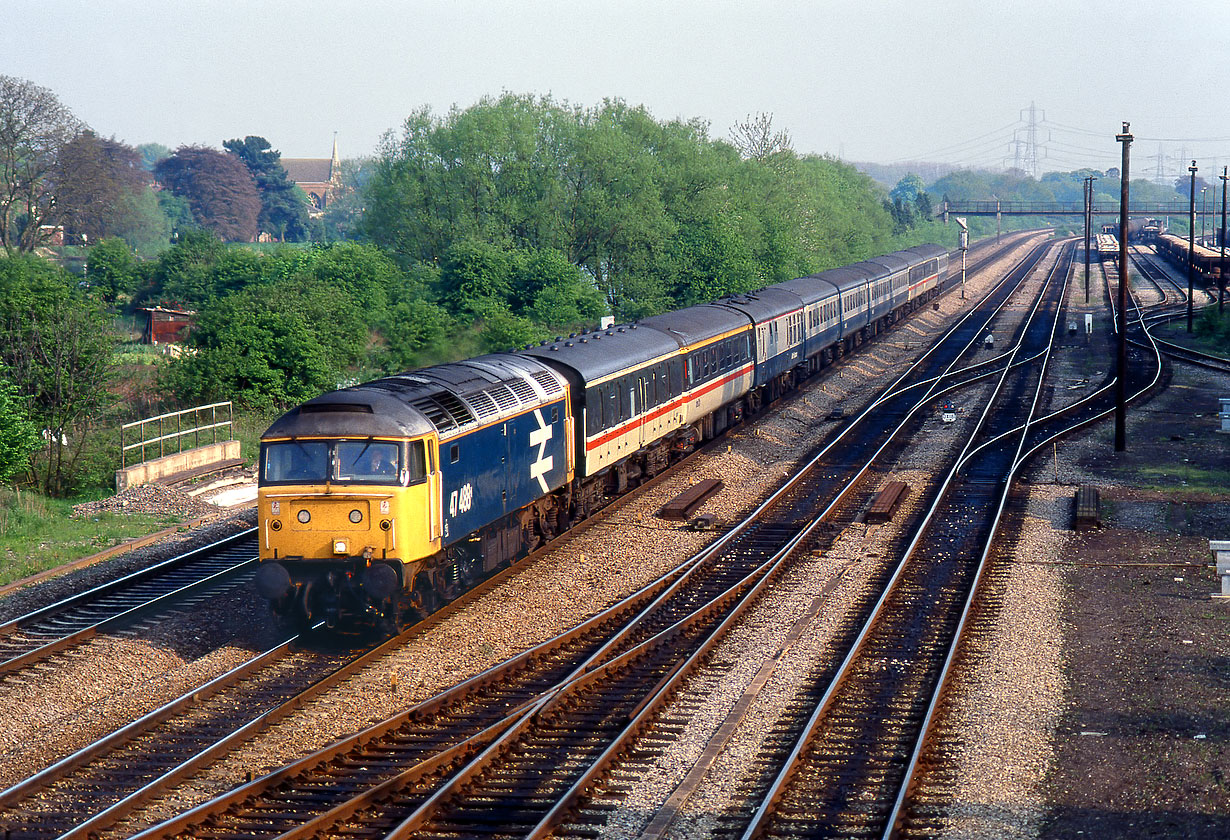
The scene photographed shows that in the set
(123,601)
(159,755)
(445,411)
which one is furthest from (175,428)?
(159,755)

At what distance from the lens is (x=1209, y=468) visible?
2928cm

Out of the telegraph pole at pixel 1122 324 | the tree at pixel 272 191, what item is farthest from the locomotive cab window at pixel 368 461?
the tree at pixel 272 191

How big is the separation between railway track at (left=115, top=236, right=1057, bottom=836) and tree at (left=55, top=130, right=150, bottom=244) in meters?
66.7

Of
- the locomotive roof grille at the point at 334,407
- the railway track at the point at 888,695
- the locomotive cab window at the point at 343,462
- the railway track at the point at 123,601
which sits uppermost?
the locomotive roof grille at the point at 334,407

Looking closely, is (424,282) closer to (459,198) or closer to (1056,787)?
(459,198)

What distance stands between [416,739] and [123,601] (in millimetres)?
7588

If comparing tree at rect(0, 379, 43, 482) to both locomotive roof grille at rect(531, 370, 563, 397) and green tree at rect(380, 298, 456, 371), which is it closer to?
locomotive roof grille at rect(531, 370, 563, 397)

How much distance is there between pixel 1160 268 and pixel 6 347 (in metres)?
103

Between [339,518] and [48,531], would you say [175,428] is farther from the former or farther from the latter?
[339,518]

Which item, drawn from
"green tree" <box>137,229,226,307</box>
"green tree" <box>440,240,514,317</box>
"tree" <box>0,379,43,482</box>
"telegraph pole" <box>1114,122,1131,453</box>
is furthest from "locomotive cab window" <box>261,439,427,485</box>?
"green tree" <box>137,229,226,307</box>

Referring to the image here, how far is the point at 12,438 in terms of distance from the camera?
84.6 feet

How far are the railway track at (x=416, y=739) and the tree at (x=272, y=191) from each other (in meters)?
129

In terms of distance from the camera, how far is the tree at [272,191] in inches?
A: 5586

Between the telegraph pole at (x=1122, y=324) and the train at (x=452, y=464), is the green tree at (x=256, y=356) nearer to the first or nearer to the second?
the train at (x=452, y=464)
